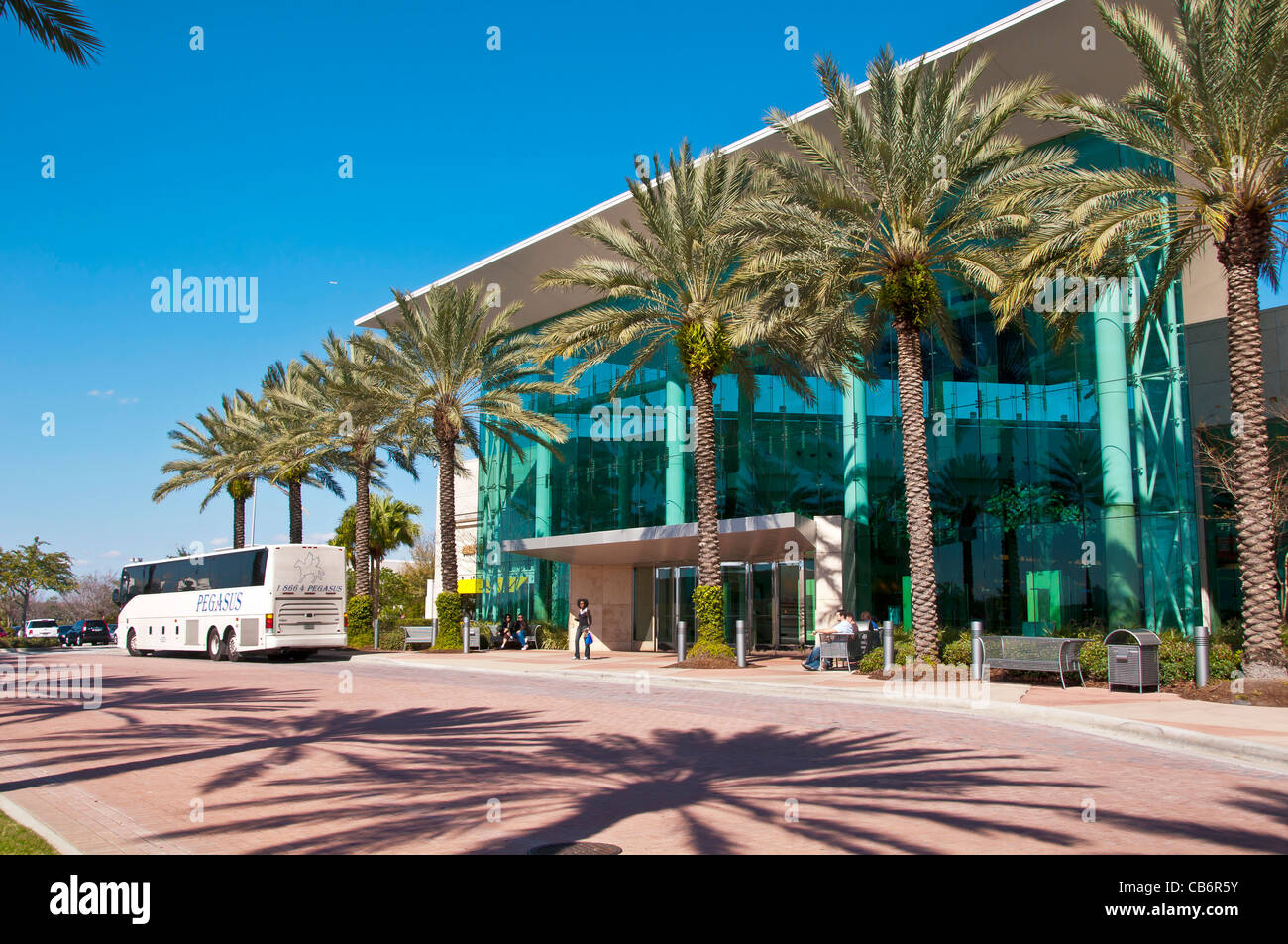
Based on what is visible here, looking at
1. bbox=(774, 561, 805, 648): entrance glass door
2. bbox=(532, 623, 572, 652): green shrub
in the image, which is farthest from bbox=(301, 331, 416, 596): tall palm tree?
bbox=(774, 561, 805, 648): entrance glass door

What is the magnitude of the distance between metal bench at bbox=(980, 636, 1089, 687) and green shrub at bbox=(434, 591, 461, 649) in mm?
19659

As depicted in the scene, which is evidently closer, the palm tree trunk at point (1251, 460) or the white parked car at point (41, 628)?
the palm tree trunk at point (1251, 460)

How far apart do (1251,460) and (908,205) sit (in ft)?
27.1

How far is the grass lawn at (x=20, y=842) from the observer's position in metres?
6.20

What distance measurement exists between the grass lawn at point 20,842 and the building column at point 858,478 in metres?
24.0

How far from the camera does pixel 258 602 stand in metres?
31.4

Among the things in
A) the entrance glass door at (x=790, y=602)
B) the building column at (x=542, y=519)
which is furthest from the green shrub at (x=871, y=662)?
the building column at (x=542, y=519)

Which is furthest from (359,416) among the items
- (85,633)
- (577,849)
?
(85,633)

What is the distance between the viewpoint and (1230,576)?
24.8 metres

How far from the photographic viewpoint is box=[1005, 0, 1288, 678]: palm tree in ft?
51.6

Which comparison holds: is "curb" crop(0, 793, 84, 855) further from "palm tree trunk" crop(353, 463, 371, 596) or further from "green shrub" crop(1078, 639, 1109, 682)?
"palm tree trunk" crop(353, 463, 371, 596)

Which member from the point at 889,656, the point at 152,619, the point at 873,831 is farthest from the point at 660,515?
the point at 873,831

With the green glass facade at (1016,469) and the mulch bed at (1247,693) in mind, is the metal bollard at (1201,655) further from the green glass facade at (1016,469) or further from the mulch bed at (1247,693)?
the green glass facade at (1016,469)
